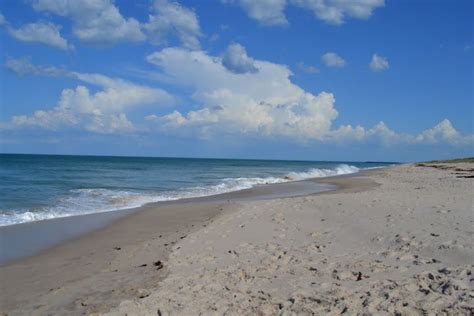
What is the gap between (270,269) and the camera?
22.9 feet

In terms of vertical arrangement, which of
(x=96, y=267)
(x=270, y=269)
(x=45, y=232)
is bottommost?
(x=45, y=232)

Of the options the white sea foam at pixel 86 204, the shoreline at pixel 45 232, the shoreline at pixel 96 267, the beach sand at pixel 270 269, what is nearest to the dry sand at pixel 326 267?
the beach sand at pixel 270 269

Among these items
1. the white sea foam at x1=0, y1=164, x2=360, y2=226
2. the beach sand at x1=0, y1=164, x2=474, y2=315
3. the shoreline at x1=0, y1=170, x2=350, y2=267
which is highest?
the beach sand at x1=0, y1=164, x2=474, y2=315

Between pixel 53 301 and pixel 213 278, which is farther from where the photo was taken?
pixel 213 278

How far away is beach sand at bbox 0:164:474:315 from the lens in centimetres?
550

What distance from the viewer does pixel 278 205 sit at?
14828 mm

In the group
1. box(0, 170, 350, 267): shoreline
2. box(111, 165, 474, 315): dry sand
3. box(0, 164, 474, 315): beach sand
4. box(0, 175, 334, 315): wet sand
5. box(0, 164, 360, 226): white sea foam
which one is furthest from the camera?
box(0, 164, 360, 226): white sea foam

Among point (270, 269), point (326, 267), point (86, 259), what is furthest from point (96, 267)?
point (326, 267)

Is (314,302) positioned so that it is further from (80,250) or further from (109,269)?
(80,250)

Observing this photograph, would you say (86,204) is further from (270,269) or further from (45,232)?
(270,269)

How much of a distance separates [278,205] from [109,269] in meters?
7.85

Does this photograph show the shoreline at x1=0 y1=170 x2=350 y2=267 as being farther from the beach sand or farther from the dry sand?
the dry sand

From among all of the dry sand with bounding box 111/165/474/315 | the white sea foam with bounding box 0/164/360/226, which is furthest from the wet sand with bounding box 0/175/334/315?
the white sea foam with bounding box 0/164/360/226

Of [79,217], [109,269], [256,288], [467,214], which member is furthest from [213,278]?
[79,217]
